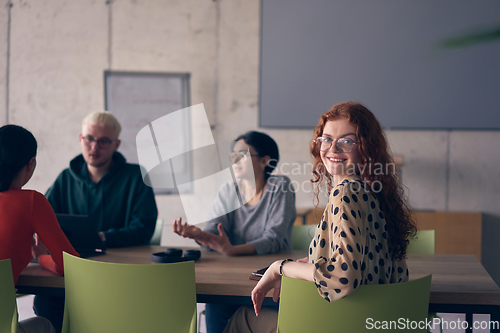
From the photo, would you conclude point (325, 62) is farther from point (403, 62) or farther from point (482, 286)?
point (482, 286)

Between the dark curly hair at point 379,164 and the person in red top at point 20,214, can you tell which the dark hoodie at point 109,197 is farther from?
the dark curly hair at point 379,164

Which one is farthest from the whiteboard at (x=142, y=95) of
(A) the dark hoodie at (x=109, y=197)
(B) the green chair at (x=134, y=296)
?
(B) the green chair at (x=134, y=296)

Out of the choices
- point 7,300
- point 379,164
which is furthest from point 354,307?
point 7,300

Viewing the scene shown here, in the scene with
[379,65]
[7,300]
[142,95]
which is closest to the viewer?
[7,300]

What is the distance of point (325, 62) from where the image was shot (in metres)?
3.67

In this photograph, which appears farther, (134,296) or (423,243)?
(423,243)

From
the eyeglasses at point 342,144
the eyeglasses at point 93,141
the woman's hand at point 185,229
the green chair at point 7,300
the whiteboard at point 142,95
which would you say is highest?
the whiteboard at point 142,95

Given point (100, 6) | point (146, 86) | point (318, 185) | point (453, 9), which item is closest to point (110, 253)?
point (318, 185)

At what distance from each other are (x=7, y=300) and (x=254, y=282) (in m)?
0.86

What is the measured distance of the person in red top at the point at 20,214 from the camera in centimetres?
145

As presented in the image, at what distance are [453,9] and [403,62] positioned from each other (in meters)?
0.61

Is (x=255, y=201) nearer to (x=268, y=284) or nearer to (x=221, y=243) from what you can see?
(x=221, y=243)

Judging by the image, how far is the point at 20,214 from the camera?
1.45 metres

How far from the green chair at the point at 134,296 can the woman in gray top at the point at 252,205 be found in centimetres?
69
